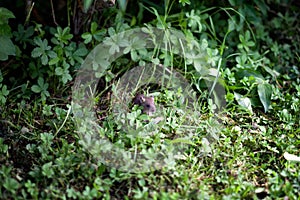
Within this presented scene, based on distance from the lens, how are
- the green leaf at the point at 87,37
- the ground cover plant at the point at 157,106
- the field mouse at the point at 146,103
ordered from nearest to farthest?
the ground cover plant at the point at 157,106
the field mouse at the point at 146,103
the green leaf at the point at 87,37

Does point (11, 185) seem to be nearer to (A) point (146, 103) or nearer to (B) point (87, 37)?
(A) point (146, 103)

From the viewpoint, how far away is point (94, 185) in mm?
1787

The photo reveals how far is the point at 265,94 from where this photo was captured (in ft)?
7.80

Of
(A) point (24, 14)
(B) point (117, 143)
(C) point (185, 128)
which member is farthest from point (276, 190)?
(A) point (24, 14)

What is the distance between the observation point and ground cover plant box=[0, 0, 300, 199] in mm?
1854

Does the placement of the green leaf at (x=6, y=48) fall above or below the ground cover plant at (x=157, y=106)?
above

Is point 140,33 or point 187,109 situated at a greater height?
point 140,33

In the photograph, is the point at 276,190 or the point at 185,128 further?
the point at 185,128

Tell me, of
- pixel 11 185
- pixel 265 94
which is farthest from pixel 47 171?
pixel 265 94

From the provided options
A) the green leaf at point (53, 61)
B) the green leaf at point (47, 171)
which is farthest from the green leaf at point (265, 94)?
the green leaf at point (47, 171)

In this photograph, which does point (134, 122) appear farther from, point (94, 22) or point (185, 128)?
point (94, 22)

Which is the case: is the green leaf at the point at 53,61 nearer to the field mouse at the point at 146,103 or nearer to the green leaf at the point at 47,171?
the field mouse at the point at 146,103

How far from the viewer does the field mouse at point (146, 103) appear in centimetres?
219

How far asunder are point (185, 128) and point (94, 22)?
67cm
